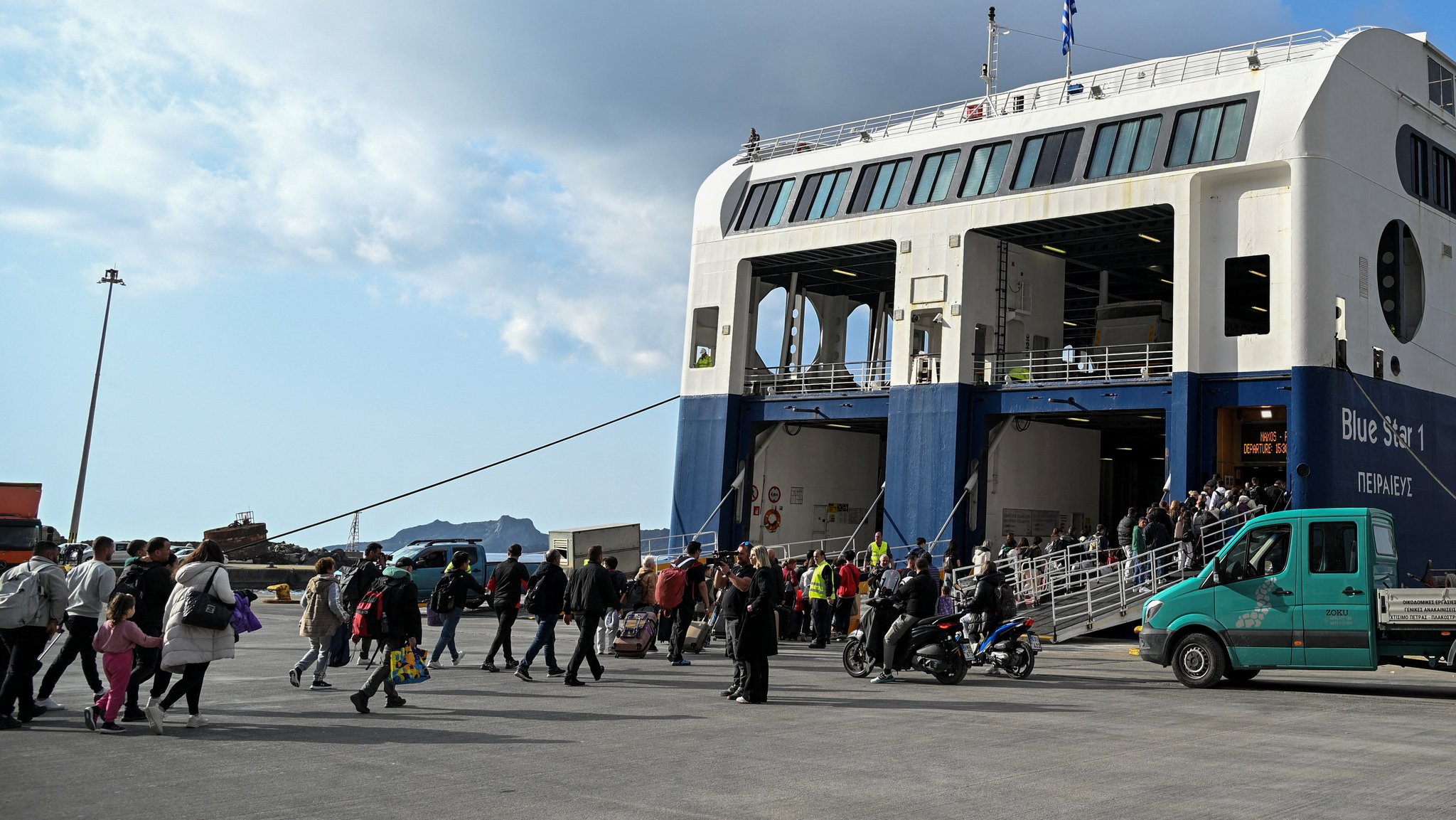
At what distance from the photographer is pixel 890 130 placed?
116 ft

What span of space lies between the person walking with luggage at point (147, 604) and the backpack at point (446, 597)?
535cm

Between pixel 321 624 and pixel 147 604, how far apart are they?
121 inches

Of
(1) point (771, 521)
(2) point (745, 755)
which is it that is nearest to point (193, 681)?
(2) point (745, 755)

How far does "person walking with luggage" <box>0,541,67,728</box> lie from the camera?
33.5 feet

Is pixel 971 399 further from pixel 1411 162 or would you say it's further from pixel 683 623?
pixel 683 623

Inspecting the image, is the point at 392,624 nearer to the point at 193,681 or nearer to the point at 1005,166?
the point at 193,681

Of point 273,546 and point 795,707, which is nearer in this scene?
point 795,707

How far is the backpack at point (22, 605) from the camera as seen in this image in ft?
33.6

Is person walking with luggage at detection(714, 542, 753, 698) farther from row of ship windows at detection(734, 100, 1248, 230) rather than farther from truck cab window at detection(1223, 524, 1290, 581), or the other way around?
row of ship windows at detection(734, 100, 1248, 230)

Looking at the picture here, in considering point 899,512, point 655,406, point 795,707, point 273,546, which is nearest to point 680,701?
point 795,707

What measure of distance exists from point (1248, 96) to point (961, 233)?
25.1 ft

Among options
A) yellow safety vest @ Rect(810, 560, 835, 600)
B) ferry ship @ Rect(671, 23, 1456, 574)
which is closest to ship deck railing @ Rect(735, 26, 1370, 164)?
ferry ship @ Rect(671, 23, 1456, 574)

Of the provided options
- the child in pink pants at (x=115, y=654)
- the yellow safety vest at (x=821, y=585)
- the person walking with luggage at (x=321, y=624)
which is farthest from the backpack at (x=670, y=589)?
the child in pink pants at (x=115, y=654)

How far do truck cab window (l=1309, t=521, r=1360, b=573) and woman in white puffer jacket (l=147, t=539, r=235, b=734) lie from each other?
12.3 m
